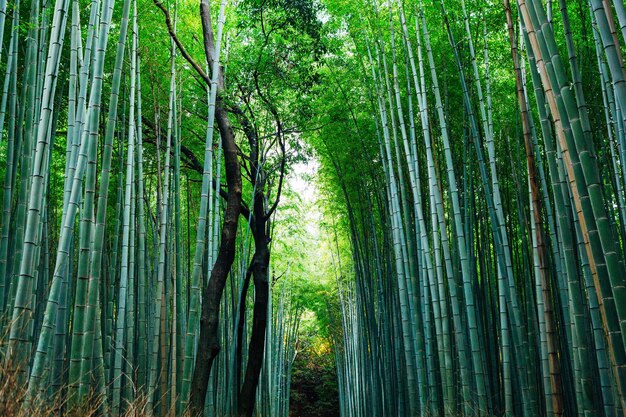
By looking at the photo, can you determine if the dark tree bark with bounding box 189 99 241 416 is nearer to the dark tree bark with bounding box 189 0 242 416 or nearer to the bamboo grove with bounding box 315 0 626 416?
the dark tree bark with bounding box 189 0 242 416

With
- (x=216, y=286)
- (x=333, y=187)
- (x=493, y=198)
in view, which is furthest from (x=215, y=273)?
(x=333, y=187)

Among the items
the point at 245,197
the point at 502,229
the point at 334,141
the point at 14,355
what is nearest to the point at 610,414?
the point at 502,229

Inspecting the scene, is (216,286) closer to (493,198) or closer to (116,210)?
(116,210)

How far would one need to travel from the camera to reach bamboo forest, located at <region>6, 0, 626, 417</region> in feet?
7.29

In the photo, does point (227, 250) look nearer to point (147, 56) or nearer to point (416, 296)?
point (416, 296)

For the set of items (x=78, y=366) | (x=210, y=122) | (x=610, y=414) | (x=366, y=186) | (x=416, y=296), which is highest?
(x=366, y=186)

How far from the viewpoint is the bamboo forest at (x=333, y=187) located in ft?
7.29

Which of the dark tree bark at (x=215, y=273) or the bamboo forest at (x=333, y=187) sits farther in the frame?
the dark tree bark at (x=215, y=273)

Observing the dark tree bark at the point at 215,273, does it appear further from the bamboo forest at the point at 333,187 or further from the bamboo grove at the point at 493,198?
the bamboo grove at the point at 493,198

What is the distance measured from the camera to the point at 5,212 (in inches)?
117

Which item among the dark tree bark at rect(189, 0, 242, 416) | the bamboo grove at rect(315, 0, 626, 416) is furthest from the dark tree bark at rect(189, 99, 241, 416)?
the bamboo grove at rect(315, 0, 626, 416)

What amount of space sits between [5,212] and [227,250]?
4.89 feet

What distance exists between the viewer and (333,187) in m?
7.14

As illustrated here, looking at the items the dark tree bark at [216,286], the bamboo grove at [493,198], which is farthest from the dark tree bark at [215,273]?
the bamboo grove at [493,198]
